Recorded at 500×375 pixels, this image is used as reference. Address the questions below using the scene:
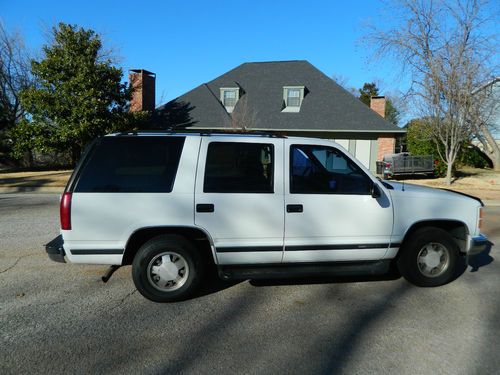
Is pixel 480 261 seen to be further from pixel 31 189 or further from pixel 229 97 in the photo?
pixel 229 97

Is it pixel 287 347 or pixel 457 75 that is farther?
pixel 457 75

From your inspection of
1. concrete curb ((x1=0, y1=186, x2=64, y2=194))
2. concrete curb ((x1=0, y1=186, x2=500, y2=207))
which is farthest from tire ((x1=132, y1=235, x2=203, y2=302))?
concrete curb ((x1=0, y1=186, x2=64, y2=194))

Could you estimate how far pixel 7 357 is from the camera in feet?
10.8

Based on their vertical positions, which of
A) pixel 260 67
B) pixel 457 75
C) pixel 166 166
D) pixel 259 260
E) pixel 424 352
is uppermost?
pixel 260 67

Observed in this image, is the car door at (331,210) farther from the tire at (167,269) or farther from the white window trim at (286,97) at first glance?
the white window trim at (286,97)

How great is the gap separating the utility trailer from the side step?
16.8 m

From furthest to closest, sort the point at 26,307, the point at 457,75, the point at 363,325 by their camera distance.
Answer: the point at 457,75
the point at 26,307
the point at 363,325

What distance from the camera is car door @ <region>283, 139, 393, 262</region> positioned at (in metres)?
4.44

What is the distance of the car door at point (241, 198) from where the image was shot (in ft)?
14.1

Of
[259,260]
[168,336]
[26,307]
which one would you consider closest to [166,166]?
[259,260]

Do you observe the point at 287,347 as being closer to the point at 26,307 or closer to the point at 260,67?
the point at 26,307

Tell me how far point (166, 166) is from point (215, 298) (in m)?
1.54

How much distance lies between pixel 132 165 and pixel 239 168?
111cm

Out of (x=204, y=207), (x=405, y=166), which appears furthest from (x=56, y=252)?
(x=405, y=166)
